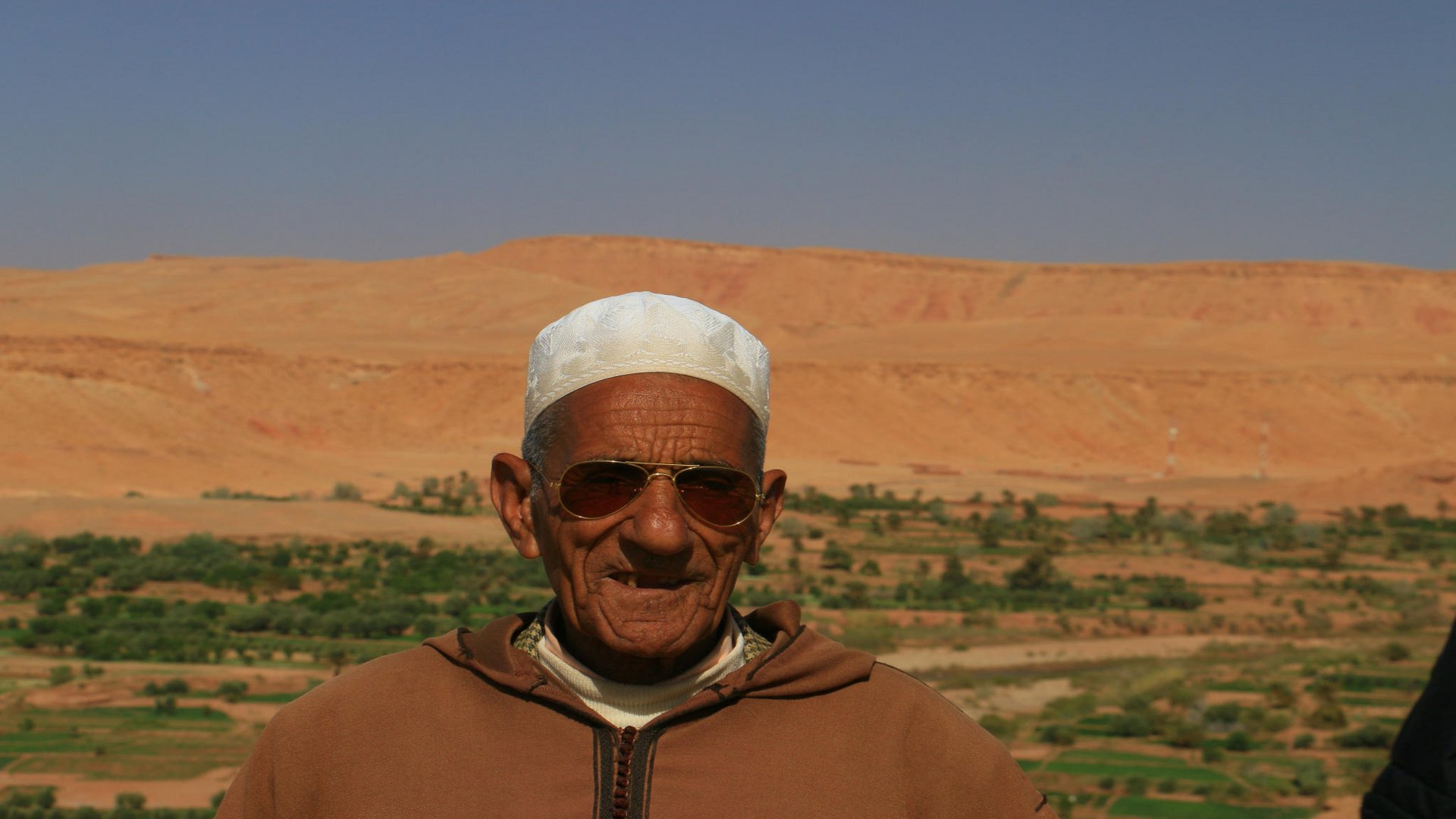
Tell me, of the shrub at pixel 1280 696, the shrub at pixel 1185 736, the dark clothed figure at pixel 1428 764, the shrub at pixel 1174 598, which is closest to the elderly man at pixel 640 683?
the dark clothed figure at pixel 1428 764

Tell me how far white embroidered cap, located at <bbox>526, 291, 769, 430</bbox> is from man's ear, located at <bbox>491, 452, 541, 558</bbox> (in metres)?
0.16

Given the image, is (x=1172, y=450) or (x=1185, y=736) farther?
(x=1172, y=450)

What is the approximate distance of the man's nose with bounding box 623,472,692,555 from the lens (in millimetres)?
2135

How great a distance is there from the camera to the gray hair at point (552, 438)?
7.45 feet

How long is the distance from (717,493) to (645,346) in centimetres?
24

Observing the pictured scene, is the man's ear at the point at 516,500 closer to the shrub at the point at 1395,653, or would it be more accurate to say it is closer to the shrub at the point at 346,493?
the shrub at the point at 1395,653

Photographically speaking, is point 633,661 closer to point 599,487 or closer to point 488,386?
point 599,487

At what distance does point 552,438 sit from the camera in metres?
2.28

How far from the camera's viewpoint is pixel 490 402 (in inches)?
2697

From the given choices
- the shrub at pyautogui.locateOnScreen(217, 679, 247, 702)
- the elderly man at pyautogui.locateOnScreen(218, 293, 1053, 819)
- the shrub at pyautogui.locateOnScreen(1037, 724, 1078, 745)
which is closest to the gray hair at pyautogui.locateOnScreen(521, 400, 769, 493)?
the elderly man at pyautogui.locateOnScreen(218, 293, 1053, 819)

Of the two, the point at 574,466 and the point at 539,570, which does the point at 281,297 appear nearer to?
the point at 539,570

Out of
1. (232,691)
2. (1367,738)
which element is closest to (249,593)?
(232,691)

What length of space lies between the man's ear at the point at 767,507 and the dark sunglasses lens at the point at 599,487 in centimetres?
21

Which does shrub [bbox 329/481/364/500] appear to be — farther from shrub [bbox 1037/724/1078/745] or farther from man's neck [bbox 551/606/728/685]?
man's neck [bbox 551/606/728/685]
